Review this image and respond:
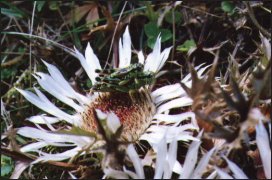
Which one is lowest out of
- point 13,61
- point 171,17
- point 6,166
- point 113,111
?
point 6,166

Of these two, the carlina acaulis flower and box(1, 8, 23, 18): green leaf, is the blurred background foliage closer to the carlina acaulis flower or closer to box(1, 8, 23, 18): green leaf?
box(1, 8, 23, 18): green leaf

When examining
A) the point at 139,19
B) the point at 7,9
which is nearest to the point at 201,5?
the point at 139,19

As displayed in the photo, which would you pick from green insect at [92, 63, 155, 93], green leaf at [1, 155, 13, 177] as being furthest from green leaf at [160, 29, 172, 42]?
green leaf at [1, 155, 13, 177]

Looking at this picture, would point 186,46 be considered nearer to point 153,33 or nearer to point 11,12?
point 153,33

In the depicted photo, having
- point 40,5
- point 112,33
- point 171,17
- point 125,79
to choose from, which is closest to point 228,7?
point 171,17

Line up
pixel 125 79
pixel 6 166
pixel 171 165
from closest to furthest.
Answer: pixel 171 165, pixel 125 79, pixel 6 166
